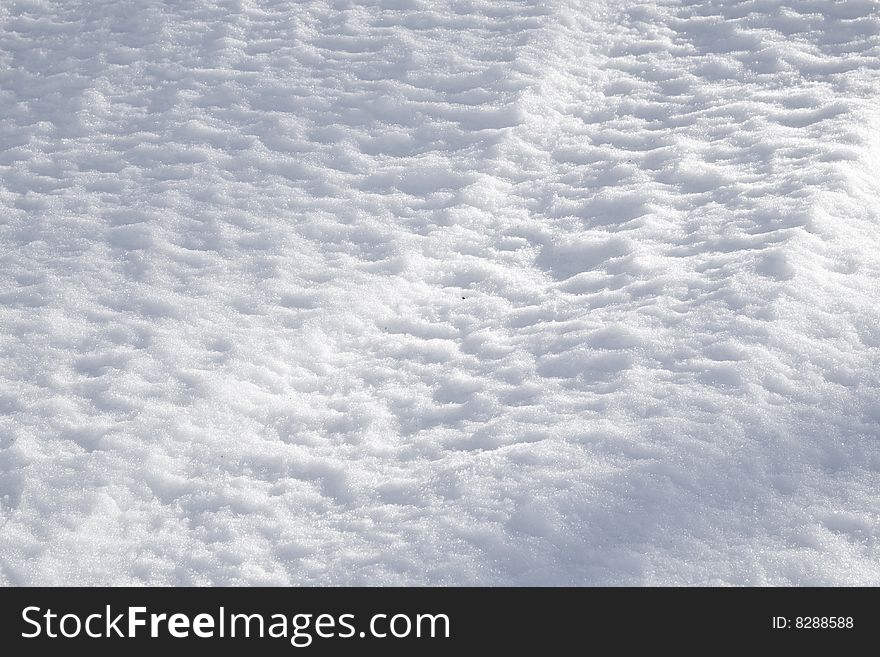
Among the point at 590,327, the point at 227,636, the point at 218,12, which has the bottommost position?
the point at 227,636

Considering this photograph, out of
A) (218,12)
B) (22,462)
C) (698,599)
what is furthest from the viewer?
(218,12)

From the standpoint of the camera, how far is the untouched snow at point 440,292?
307cm

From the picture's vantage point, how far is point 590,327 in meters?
3.79

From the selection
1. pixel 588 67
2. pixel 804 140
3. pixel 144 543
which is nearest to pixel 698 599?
pixel 144 543

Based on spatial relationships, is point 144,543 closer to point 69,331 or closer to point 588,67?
point 69,331

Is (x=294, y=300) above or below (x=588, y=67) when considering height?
below

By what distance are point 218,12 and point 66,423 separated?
143 inches

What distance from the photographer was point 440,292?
4168 mm

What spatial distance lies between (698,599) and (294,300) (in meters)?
2.26

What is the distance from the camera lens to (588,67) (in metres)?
5.52

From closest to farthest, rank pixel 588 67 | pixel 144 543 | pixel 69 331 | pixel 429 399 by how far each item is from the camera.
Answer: pixel 144 543 < pixel 429 399 < pixel 69 331 < pixel 588 67

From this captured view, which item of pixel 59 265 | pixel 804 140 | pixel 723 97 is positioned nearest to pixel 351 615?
pixel 59 265

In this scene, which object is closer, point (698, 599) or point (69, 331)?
point (698, 599)

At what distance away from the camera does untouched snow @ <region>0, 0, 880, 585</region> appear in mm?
3066
